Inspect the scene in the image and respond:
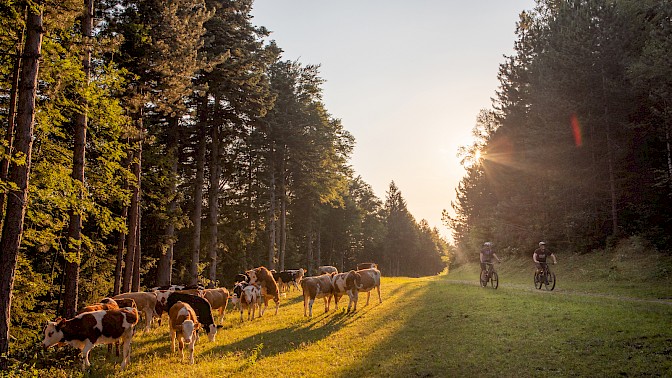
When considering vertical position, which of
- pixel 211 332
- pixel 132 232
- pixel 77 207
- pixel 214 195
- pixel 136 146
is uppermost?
pixel 136 146

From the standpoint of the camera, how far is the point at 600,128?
3170cm

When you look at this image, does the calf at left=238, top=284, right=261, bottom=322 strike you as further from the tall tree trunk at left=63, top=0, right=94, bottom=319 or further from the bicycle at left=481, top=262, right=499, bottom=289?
the bicycle at left=481, top=262, right=499, bottom=289

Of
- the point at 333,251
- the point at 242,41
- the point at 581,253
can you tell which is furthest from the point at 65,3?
the point at 333,251

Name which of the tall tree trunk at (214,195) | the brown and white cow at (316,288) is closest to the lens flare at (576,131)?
the brown and white cow at (316,288)

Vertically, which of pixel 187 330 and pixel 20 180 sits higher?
pixel 20 180

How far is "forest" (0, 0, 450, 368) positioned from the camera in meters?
11.8

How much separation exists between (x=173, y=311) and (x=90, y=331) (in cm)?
226

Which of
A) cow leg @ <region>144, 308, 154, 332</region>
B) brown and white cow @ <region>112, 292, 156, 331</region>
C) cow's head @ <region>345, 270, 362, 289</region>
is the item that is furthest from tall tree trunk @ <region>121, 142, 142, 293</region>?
cow's head @ <region>345, 270, 362, 289</region>

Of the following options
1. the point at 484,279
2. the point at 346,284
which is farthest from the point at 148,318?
the point at 484,279

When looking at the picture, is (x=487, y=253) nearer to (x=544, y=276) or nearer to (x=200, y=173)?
(x=544, y=276)

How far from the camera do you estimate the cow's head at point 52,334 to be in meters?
10.6

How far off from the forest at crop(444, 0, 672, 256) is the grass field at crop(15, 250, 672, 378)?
13336 millimetres

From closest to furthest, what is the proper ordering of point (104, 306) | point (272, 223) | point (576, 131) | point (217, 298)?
point (104, 306)
point (217, 298)
point (576, 131)
point (272, 223)

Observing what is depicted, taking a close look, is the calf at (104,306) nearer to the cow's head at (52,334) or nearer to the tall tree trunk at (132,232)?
the cow's head at (52,334)
